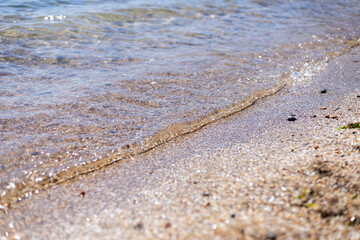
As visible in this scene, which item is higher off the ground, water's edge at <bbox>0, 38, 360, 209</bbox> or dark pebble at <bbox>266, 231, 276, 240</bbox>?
dark pebble at <bbox>266, 231, 276, 240</bbox>

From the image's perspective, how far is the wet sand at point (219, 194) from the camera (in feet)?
5.37

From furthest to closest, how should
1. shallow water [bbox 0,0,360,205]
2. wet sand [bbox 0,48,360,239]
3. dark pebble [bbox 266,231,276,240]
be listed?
1. shallow water [bbox 0,0,360,205]
2. wet sand [bbox 0,48,360,239]
3. dark pebble [bbox 266,231,276,240]

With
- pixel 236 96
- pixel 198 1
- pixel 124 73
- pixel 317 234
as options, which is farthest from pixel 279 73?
pixel 198 1

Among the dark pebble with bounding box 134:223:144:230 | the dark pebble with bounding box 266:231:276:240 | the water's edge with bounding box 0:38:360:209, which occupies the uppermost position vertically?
the dark pebble with bounding box 266:231:276:240

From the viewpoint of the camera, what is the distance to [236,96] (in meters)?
3.99

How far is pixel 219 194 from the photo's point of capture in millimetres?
1916

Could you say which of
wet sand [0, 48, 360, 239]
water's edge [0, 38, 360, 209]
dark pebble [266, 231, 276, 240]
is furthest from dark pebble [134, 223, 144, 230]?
water's edge [0, 38, 360, 209]

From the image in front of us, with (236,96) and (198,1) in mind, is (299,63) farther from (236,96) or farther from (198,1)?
(198,1)

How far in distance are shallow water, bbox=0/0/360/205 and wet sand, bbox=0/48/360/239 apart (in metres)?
0.31

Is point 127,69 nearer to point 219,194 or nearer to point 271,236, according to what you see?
point 219,194

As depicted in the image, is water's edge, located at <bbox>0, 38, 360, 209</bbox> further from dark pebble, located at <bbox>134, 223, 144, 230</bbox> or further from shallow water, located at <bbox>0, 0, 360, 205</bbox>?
dark pebble, located at <bbox>134, 223, 144, 230</bbox>

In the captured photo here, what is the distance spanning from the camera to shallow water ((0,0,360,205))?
2.84 meters

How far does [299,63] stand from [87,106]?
3428mm

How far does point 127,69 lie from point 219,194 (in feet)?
10.7
